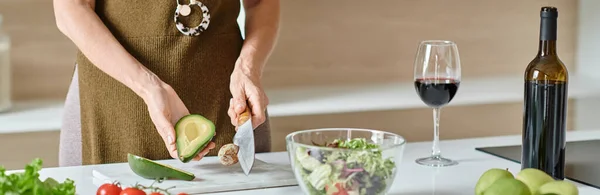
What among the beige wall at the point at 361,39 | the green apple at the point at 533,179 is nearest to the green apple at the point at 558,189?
the green apple at the point at 533,179

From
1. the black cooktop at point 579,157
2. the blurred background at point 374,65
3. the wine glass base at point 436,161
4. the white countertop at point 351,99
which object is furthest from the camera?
the blurred background at point 374,65

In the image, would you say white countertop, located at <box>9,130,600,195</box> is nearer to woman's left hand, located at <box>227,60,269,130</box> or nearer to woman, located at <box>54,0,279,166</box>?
woman's left hand, located at <box>227,60,269,130</box>

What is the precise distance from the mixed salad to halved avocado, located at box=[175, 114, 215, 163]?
243mm

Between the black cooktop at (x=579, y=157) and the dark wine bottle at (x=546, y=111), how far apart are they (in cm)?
5

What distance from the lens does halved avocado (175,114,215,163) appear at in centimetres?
135

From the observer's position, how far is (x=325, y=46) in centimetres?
293

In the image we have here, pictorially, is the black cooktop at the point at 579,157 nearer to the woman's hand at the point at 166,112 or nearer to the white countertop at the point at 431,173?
the white countertop at the point at 431,173

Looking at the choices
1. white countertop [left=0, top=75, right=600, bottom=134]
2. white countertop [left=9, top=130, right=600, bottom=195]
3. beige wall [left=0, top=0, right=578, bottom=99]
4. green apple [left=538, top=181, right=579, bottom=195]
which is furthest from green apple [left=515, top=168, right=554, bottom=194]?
beige wall [left=0, top=0, right=578, bottom=99]

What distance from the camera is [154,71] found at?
1.70 meters

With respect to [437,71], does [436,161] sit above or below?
below

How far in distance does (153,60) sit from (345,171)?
688 millimetres

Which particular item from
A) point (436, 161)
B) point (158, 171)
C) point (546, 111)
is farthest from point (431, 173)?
point (158, 171)

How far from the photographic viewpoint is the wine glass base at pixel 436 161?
1.49 metres

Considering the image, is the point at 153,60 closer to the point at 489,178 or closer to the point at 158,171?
the point at 158,171
